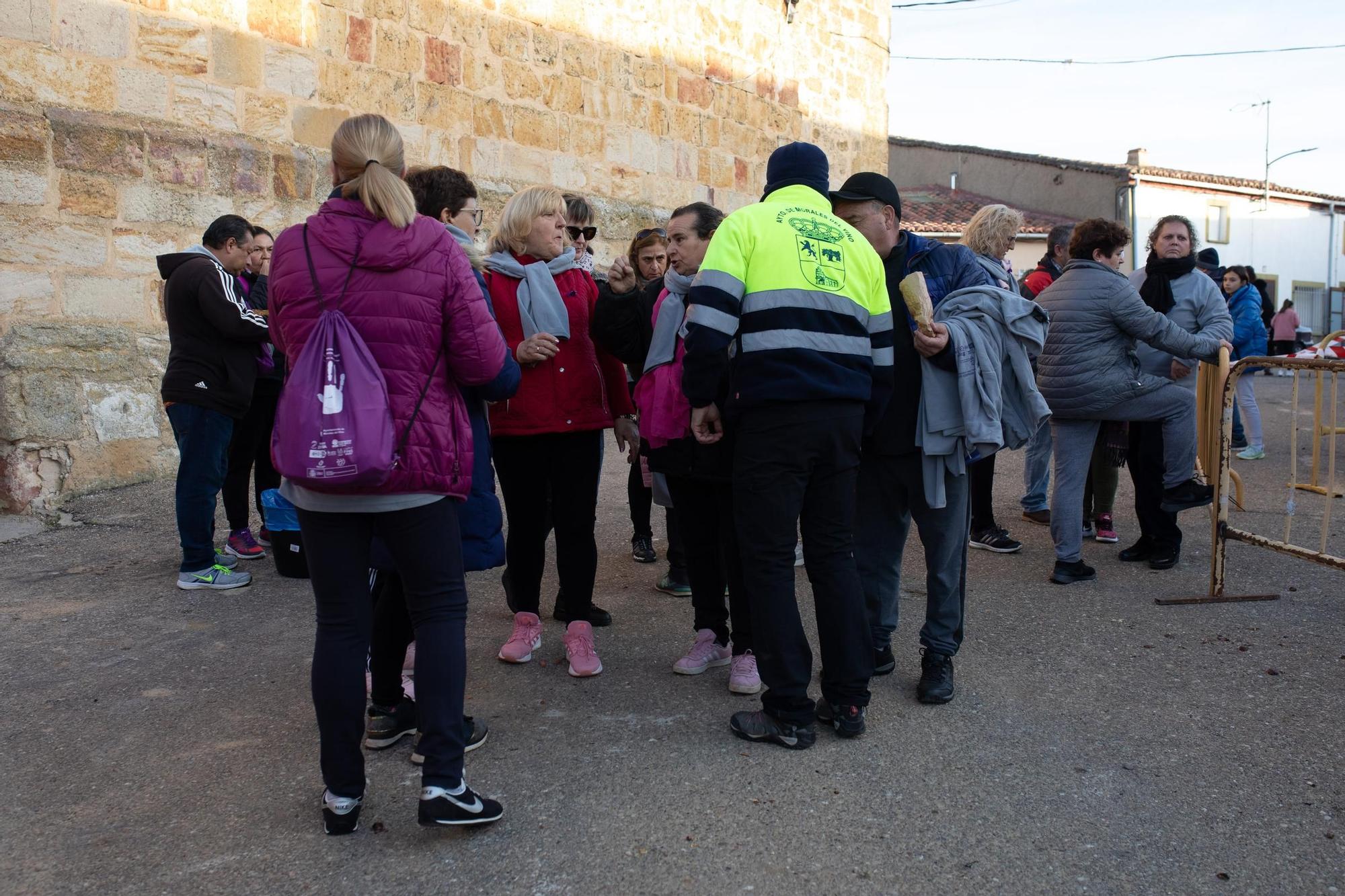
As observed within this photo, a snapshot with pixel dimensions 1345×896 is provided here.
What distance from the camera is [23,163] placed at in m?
6.38

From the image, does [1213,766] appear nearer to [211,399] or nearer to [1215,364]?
[1215,364]

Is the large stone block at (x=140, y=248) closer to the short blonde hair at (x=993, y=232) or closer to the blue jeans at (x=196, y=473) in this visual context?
the blue jeans at (x=196, y=473)

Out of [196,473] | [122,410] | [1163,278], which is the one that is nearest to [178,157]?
[122,410]

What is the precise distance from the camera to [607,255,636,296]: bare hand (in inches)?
157

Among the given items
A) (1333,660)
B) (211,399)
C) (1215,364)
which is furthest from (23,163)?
(1333,660)

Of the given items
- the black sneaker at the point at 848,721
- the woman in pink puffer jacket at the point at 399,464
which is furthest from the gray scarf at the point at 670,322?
the black sneaker at the point at 848,721

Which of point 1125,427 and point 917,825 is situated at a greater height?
point 1125,427

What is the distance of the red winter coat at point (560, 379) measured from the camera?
3.96 m

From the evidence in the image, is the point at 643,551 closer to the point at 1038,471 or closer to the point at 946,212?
the point at 1038,471

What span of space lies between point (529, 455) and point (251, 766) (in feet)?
4.59

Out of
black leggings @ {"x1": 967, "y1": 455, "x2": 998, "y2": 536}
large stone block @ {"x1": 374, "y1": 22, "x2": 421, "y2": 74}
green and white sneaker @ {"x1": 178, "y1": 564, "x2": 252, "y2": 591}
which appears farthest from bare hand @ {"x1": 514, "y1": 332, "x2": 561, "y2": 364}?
large stone block @ {"x1": 374, "y1": 22, "x2": 421, "y2": 74}

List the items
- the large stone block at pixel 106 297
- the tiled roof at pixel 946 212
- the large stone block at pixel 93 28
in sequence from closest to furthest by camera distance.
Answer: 1. the large stone block at pixel 93 28
2. the large stone block at pixel 106 297
3. the tiled roof at pixel 946 212

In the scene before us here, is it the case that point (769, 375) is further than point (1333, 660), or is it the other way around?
point (1333, 660)

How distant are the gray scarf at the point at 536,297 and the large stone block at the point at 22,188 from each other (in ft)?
13.1
